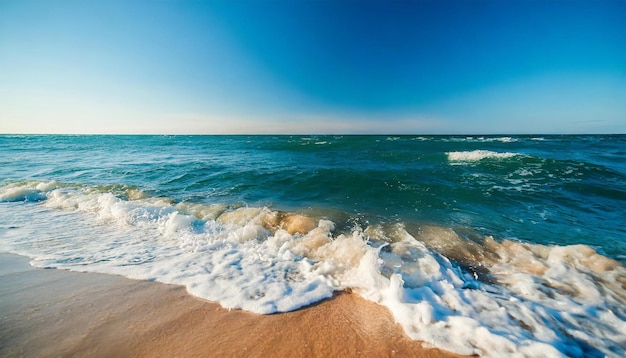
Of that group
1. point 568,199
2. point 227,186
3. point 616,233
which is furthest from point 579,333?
point 227,186

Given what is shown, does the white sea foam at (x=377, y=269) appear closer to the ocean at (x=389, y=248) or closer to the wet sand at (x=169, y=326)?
the ocean at (x=389, y=248)

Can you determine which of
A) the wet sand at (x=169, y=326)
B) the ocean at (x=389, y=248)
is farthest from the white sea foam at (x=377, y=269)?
the wet sand at (x=169, y=326)

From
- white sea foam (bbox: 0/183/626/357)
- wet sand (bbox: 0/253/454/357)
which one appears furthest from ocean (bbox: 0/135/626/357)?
wet sand (bbox: 0/253/454/357)

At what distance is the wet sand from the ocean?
237 mm

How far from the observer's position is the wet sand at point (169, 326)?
2.22 metres

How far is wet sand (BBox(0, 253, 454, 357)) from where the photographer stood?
87.6 inches

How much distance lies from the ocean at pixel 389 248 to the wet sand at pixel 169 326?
9.3 inches

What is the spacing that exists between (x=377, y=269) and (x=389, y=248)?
101 centimetres

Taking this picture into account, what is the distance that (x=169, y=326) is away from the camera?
252 centimetres

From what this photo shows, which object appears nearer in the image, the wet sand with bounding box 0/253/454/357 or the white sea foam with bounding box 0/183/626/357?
the wet sand with bounding box 0/253/454/357

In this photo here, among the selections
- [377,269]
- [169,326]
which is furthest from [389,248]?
[169,326]

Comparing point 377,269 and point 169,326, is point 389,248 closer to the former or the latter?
point 377,269

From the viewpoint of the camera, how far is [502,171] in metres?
12.8

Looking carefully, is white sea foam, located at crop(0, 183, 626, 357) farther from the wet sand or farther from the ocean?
the wet sand
